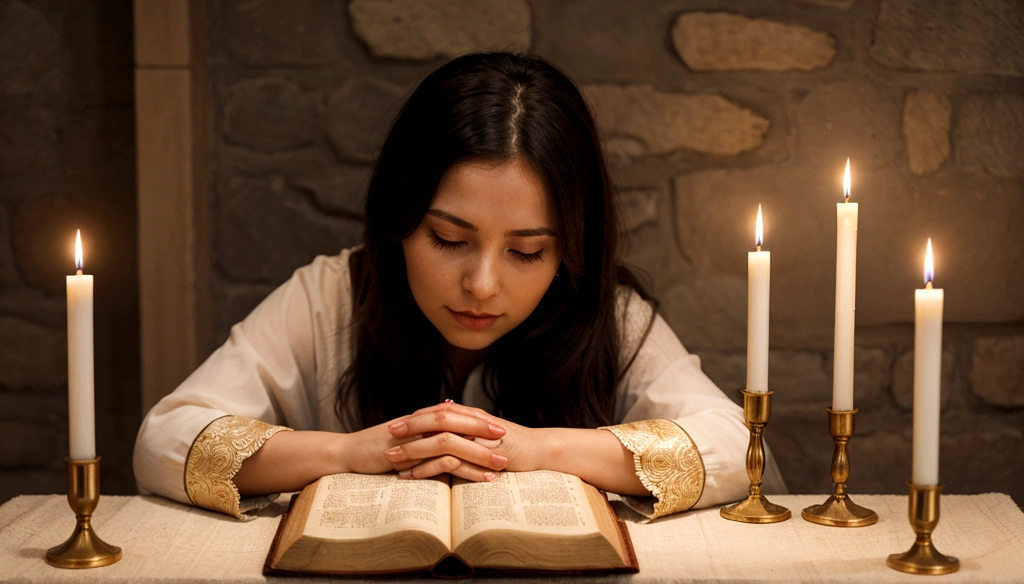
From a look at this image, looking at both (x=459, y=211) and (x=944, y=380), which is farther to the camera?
(x=944, y=380)

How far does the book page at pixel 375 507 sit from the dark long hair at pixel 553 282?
499 mm

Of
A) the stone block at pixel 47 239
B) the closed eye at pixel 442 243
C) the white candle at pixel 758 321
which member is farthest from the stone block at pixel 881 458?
the stone block at pixel 47 239

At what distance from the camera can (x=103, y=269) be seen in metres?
2.39

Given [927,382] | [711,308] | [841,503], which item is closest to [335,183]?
[711,308]

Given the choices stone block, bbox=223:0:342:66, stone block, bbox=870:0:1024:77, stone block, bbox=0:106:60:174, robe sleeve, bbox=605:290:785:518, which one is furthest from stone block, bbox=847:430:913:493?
stone block, bbox=0:106:60:174

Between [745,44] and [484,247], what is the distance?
3.40 feet

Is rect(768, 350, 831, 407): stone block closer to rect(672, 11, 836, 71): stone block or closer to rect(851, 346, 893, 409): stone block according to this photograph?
rect(851, 346, 893, 409): stone block

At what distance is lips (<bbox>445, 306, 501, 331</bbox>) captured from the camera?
1.69 meters

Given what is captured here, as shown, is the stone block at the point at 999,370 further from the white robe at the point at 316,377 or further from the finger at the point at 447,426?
the finger at the point at 447,426

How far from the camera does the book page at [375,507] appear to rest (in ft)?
3.85

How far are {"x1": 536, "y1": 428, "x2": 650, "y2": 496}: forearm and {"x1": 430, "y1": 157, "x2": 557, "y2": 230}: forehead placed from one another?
0.38m

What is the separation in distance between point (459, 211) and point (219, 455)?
555mm

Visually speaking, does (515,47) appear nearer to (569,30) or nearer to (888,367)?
(569,30)

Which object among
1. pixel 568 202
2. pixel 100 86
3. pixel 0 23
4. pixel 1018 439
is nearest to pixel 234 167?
pixel 100 86
